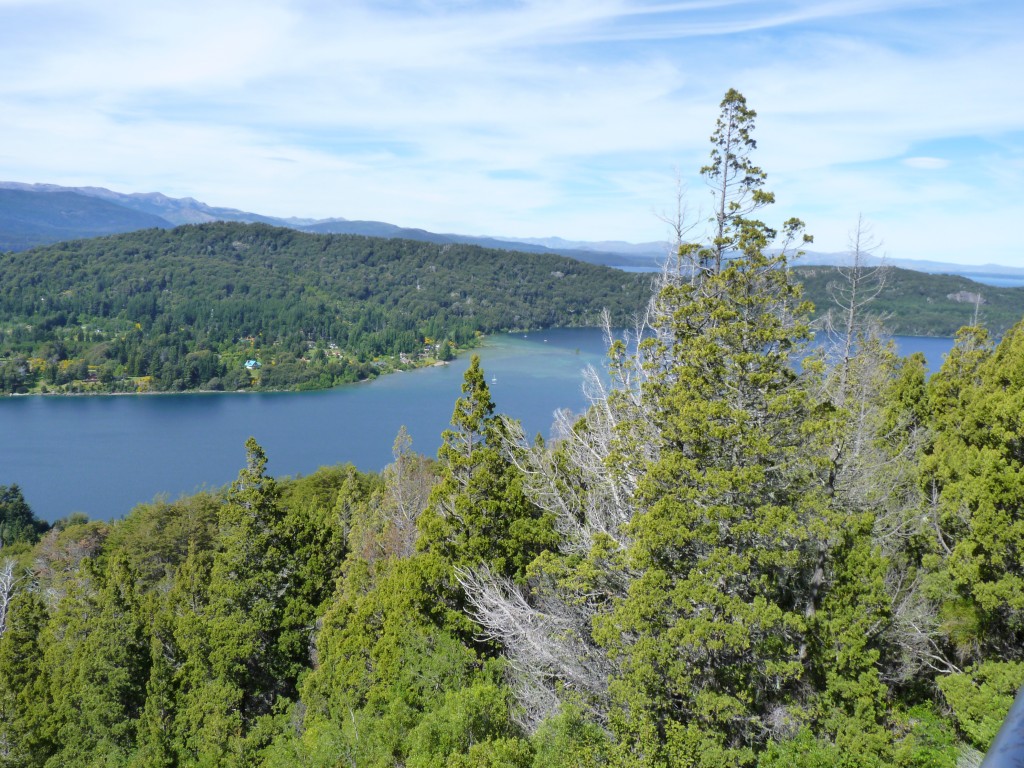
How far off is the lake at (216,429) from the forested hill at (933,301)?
185 inches

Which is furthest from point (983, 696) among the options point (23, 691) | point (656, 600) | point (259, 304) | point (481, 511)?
point (259, 304)

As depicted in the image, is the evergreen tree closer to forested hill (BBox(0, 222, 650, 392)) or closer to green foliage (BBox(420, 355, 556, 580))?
green foliage (BBox(420, 355, 556, 580))

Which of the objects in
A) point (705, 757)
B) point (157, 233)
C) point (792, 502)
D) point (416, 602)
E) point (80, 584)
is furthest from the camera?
point (157, 233)

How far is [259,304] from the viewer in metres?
118

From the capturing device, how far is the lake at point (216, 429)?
47344mm

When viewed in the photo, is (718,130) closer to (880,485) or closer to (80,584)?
(880,485)

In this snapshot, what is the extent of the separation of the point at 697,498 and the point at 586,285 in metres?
133

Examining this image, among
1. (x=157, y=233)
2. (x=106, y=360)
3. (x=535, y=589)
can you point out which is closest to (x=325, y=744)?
(x=535, y=589)

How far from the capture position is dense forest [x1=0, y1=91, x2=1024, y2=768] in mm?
6539

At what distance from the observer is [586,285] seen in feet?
453

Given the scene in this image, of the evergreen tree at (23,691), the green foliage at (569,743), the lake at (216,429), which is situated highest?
the green foliage at (569,743)

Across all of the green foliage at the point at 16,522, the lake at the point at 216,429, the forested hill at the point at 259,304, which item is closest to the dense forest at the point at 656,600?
the lake at the point at 216,429

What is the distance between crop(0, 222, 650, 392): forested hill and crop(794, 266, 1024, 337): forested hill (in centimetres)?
2531

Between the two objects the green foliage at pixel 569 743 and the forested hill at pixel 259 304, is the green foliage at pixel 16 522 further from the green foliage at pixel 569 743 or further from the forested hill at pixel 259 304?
the forested hill at pixel 259 304
